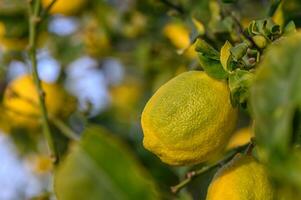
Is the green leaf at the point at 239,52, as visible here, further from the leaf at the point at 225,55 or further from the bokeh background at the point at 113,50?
the bokeh background at the point at 113,50

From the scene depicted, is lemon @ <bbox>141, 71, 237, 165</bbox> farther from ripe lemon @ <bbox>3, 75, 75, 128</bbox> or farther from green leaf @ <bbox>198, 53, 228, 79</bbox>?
ripe lemon @ <bbox>3, 75, 75, 128</bbox>

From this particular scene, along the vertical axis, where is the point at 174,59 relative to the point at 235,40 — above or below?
below

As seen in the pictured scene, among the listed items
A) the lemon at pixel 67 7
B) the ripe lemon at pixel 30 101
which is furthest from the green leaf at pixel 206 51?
the lemon at pixel 67 7

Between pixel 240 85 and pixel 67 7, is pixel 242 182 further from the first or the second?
pixel 67 7

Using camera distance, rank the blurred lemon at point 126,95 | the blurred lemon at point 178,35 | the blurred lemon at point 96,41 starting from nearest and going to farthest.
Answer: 1. the blurred lemon at point 178,35
2. the blurred lemon at point 96,41
3. the blurred lemon at point 126,95

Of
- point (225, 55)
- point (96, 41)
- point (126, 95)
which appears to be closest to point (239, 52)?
point (225, 55)

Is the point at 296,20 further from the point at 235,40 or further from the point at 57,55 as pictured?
the point at 57,55

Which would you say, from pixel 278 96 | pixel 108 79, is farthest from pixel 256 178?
pixel 108 79
